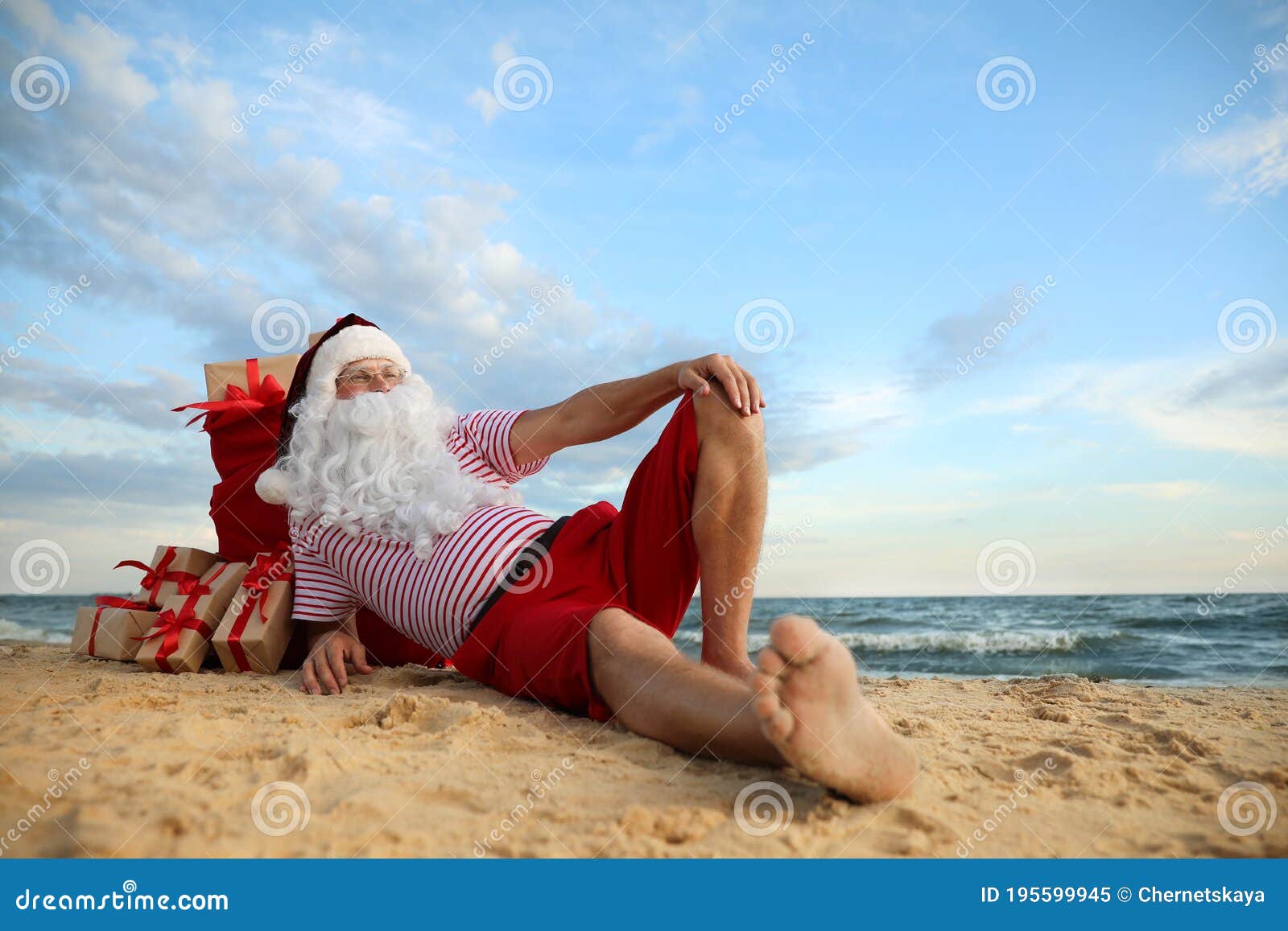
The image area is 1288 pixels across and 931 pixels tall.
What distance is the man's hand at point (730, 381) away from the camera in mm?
2334

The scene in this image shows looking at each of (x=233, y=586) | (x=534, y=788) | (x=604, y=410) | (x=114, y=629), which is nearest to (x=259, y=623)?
(x=233, y=586)

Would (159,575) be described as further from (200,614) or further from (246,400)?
(246,400)

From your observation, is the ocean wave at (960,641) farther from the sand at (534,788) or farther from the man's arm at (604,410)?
the sand at (534,788)

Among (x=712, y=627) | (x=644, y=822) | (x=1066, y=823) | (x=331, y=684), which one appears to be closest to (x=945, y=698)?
(x=712, y=627)

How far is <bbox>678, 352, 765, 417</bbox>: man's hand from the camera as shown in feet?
7.66

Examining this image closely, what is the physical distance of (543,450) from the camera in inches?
117

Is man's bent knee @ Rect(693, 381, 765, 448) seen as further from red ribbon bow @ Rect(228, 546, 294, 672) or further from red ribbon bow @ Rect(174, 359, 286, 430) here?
red ribbon bow @ Rect(174, 359, 286, 430)

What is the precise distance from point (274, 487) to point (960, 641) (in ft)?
30.1

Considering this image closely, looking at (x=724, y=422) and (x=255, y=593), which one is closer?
(x=724, y=422)

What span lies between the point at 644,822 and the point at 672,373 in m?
1.55

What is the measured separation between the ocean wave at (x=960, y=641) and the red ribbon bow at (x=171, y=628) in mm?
6233

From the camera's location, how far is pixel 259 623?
3107 millimetres

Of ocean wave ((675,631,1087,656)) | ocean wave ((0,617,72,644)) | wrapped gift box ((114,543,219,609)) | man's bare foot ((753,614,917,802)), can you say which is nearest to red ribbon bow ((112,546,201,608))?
wrapped gift box ((114,543,219,609))

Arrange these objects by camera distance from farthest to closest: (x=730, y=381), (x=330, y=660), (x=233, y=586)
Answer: (x=233, y=586)
(x=330, y=660)
(x=730, y=381)
